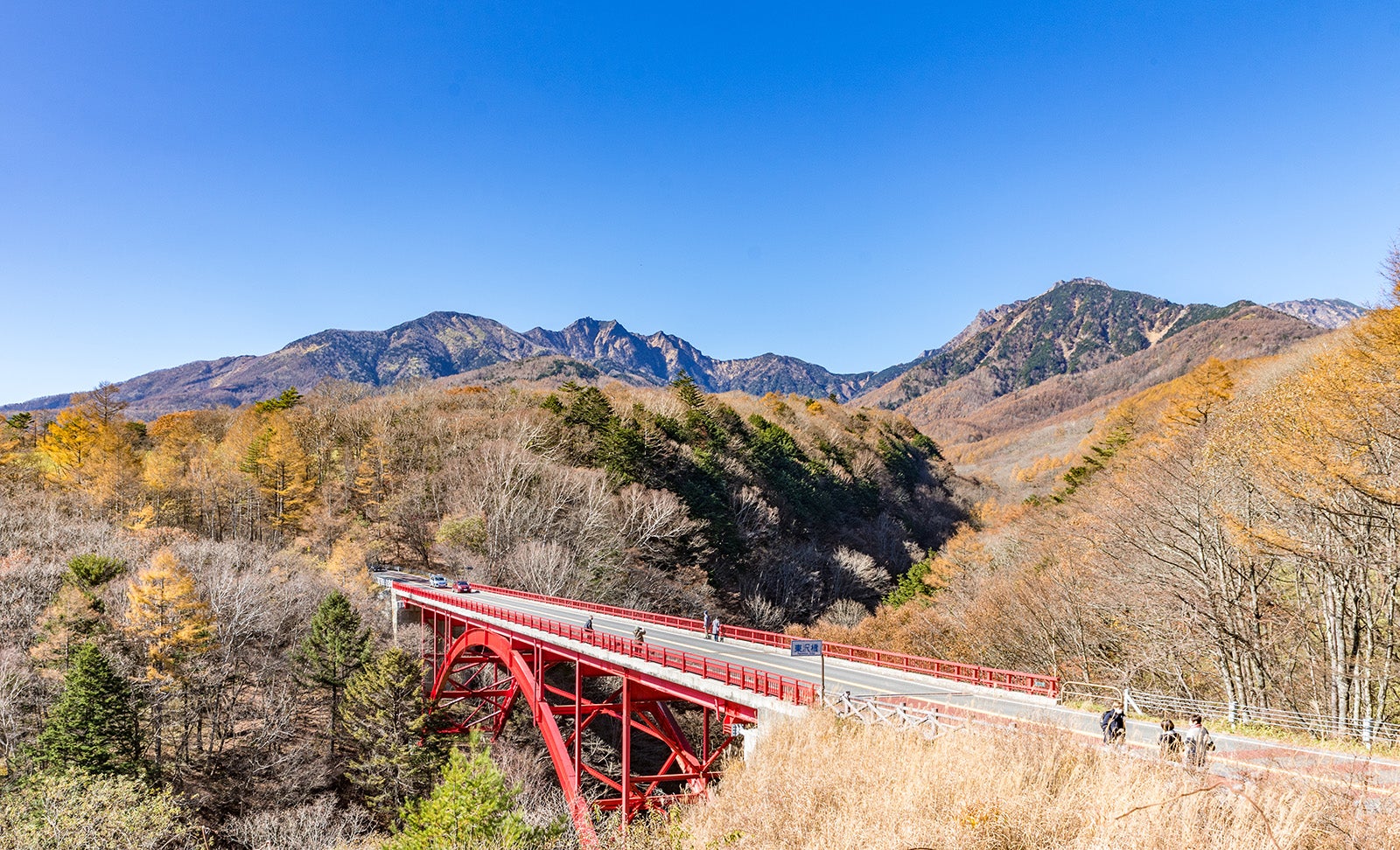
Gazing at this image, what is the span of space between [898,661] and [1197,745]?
11895 mm

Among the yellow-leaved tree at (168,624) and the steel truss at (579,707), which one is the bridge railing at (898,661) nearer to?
the steel truss at (579,707)

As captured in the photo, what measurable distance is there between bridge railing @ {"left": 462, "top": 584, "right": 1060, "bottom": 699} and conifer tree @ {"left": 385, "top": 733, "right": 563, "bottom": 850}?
8.46 metres

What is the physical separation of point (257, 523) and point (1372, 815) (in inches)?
2316

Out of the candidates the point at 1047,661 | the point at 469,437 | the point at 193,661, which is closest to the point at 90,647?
the point at 193,661

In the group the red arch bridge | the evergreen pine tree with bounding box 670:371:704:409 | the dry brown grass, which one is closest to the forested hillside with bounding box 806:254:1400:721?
the red arch bridge

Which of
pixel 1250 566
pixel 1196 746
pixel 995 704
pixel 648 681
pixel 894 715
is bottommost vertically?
pixel 648 681

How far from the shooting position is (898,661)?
21.4 m

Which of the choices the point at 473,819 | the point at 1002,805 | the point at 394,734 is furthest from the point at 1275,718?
the point at 394,734

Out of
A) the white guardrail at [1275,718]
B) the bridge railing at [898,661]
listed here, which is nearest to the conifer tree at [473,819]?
the bridge railing at [898,661]

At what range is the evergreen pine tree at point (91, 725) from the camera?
20969 millimetres

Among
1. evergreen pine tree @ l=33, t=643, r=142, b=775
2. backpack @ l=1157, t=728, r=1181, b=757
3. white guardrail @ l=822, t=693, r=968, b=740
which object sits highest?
backpack @ l=1157, t=728, r=1181, b=757

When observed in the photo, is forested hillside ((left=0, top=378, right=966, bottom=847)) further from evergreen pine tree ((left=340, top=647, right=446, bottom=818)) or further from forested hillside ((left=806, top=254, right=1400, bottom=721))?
forested hillside ((left=806, top=254, right=1400, bottom=721))

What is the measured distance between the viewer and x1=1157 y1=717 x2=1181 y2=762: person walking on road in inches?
404

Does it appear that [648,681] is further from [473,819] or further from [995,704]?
[995,704]
